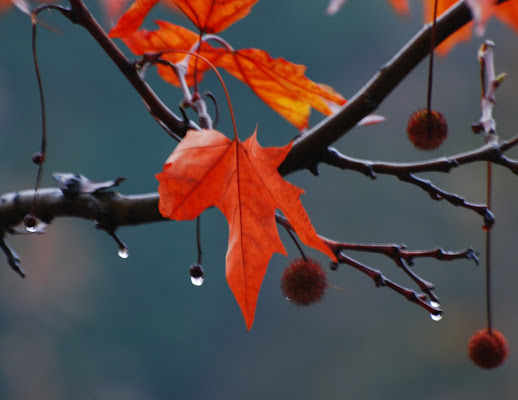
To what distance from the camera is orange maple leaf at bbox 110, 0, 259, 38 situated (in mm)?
321

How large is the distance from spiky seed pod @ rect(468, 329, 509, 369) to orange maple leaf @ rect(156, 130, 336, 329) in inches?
6.4

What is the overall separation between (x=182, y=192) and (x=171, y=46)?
153 millimetres

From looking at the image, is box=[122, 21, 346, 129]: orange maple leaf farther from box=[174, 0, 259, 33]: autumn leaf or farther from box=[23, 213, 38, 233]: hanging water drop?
box=[23, 213, 38, 233]: hanging water drop

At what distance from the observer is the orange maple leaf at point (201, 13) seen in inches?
12.6

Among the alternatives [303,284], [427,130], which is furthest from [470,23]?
[303,284]

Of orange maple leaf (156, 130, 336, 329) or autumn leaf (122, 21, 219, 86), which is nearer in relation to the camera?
orange maple leaf (156, 130, 336, 329)

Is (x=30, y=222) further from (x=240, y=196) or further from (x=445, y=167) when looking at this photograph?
(x=445, y=167)

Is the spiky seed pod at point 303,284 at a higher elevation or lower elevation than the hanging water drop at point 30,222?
lower

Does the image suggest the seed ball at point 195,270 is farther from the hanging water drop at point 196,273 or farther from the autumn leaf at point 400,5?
the autumn leaf at point 400,5

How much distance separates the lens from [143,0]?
1.05 ft

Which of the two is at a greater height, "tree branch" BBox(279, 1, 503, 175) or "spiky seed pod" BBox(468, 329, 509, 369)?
"tree branch" BBox(279, 1, 503, 175)

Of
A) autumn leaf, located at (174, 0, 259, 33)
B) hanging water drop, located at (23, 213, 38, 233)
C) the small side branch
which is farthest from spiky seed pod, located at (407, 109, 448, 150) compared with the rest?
hanging water drop, located at (23, 213, 38, 233)

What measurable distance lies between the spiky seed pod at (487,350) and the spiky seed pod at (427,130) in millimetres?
141

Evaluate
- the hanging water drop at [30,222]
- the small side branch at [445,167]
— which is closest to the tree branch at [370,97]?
the small side branch at [445,167]
